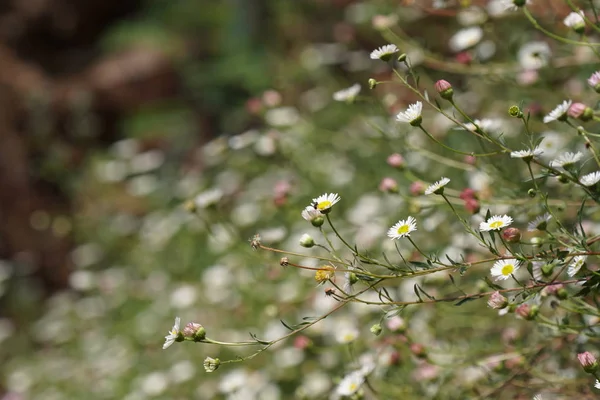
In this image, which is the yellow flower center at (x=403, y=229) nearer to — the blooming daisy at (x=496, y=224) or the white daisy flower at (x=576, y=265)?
the blooming daisy at (x=496, y=224)

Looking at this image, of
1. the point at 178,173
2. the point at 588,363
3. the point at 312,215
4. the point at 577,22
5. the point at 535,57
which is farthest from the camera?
the point at 178,173

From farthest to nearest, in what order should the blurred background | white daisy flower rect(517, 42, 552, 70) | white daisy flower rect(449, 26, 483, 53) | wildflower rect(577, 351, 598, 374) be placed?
1. the blurred background
2. white daisy flower rect(449, 26, 483, 53)
3. white daisy flower rect(517, 42, 552, 70)
4. wildflower rect(577, 351, 598, 374)

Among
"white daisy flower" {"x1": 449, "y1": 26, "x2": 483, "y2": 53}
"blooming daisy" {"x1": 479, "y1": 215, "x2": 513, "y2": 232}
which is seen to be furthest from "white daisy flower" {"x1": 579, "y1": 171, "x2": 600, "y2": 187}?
"white daisy flower" {"x1": 449, "y1": 26, "x2": 483, "y2": 53}

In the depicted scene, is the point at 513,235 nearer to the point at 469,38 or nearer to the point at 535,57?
the point at 535,57

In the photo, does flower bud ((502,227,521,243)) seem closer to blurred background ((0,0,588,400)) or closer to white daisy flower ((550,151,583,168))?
white daisy flower ((550,151,583,168))

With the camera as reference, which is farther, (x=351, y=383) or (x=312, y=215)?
(x=351, y=383)

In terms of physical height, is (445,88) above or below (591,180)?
above

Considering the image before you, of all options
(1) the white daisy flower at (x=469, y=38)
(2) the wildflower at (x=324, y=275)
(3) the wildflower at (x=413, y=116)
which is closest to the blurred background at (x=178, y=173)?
(1) the white daisy flower at (x=469, y=38)

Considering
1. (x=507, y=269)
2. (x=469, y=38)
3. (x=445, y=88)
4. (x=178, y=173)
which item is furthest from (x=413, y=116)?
(x=178, y=173)
